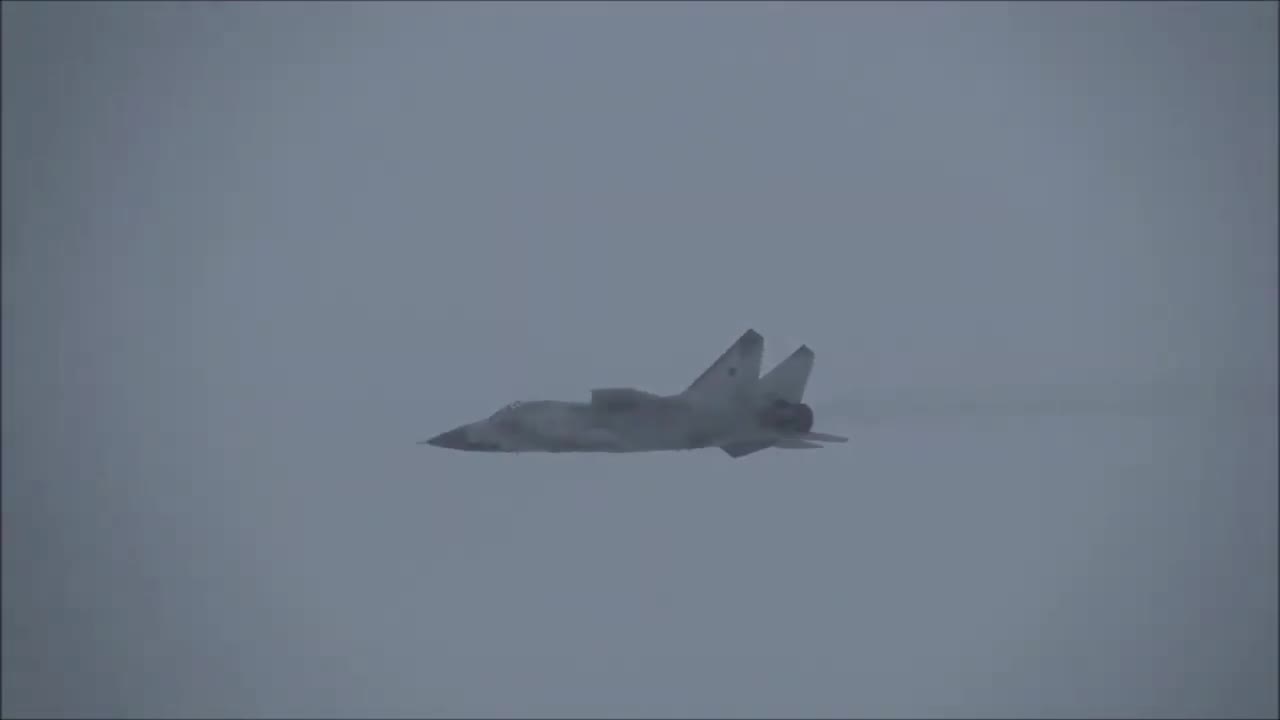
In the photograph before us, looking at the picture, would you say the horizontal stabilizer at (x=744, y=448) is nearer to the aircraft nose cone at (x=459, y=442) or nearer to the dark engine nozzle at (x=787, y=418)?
the dark engine nozzle at (x=787, y=418)

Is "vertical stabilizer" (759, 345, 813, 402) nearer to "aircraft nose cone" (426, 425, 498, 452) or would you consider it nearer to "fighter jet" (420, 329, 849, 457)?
"fighter jet" (420, 329, 849, 457)

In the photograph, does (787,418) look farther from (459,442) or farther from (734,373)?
(459,442)

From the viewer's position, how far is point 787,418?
42.3 meters

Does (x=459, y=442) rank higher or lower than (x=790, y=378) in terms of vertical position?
lower

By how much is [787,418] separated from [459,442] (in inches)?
468

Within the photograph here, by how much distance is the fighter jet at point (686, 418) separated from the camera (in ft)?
130

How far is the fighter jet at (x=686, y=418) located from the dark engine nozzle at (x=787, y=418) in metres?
0.04

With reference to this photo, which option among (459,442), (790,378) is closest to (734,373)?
(790,378)

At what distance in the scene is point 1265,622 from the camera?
179000 mm

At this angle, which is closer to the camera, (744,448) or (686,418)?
(686,418)

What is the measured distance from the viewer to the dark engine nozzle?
42.2m

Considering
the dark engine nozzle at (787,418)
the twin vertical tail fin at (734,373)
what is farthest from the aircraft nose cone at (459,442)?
the dark engine nozzle at (787,418)

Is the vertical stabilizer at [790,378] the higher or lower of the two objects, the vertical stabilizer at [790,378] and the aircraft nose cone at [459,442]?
the higher

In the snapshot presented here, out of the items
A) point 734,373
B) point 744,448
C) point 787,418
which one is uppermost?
point 734,373
